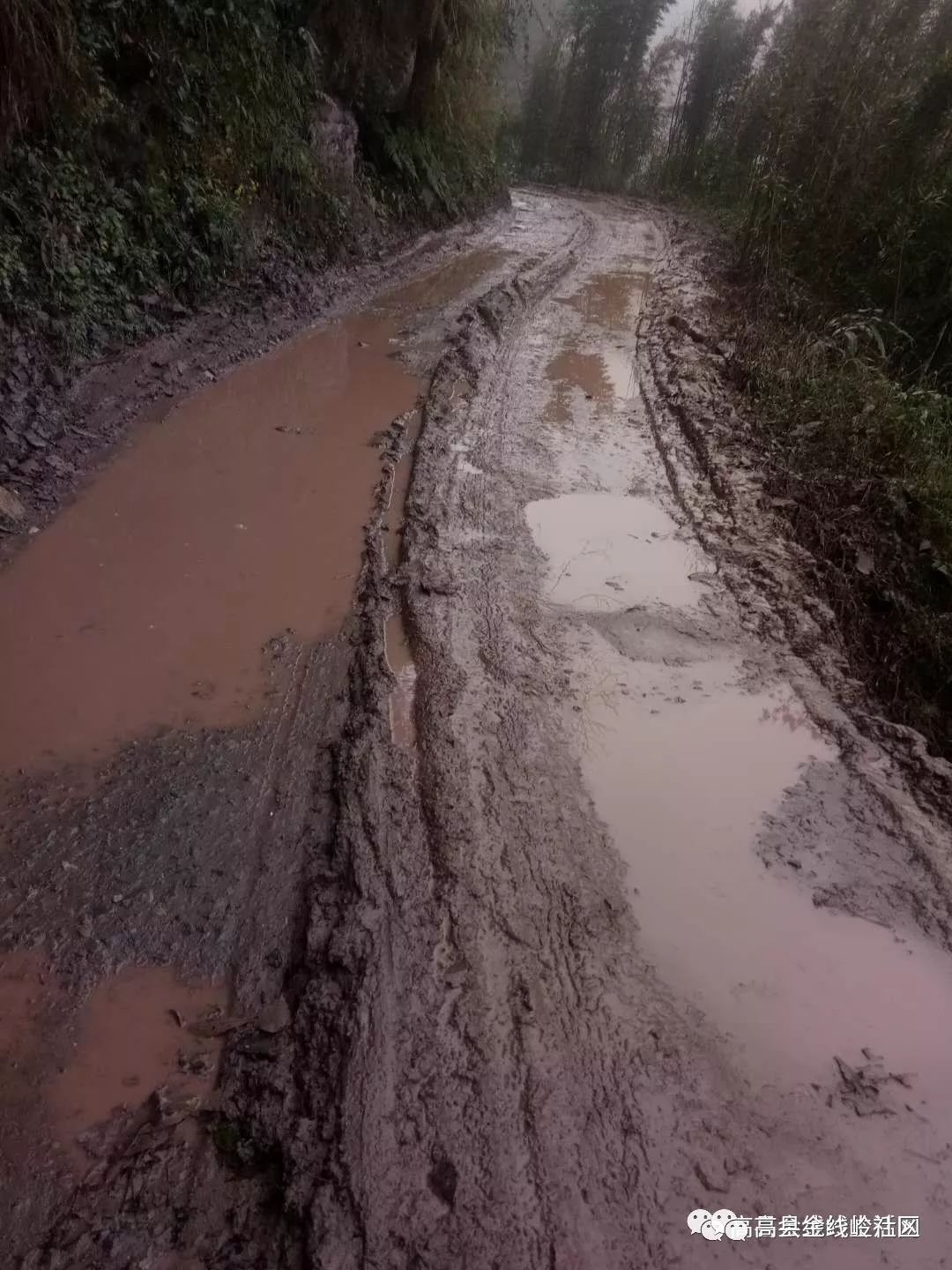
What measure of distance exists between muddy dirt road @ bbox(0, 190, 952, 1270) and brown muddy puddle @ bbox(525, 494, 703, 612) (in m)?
0.03

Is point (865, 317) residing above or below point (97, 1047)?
above

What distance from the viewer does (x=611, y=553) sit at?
4820 millimetres

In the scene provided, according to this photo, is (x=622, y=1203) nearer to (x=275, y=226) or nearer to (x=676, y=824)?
(x=676, y=824)

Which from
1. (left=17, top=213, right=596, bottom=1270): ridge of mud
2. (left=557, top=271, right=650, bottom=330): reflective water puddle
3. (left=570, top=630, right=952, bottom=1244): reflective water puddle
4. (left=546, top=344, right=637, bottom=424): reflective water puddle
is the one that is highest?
(left=557, top=271, right=650, bottom=330): reflective water puddle

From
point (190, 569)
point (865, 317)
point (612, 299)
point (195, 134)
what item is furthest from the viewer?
point (612, 299)

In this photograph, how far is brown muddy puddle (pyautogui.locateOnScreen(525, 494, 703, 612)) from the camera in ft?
14.6

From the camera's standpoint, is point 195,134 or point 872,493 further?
point 195,134

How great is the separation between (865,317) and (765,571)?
17.3ft

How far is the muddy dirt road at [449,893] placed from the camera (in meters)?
1.99

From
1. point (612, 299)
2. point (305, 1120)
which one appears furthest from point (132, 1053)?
point (612, 299)

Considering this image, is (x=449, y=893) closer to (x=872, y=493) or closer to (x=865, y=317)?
(x=872, y=493)

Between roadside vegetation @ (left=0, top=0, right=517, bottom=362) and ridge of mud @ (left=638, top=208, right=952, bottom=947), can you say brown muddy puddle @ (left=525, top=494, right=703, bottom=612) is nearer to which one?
ridge of mud @ (left=638, top=208, right=952, bottom=947)

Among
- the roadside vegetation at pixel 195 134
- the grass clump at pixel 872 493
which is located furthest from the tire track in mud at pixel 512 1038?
the roadside vegetation at pixel 195 134

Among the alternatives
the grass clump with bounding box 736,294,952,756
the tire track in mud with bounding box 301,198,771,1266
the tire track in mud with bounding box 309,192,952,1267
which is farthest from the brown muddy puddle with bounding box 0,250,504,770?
the grass clump with bounding box 736,294,952,756
